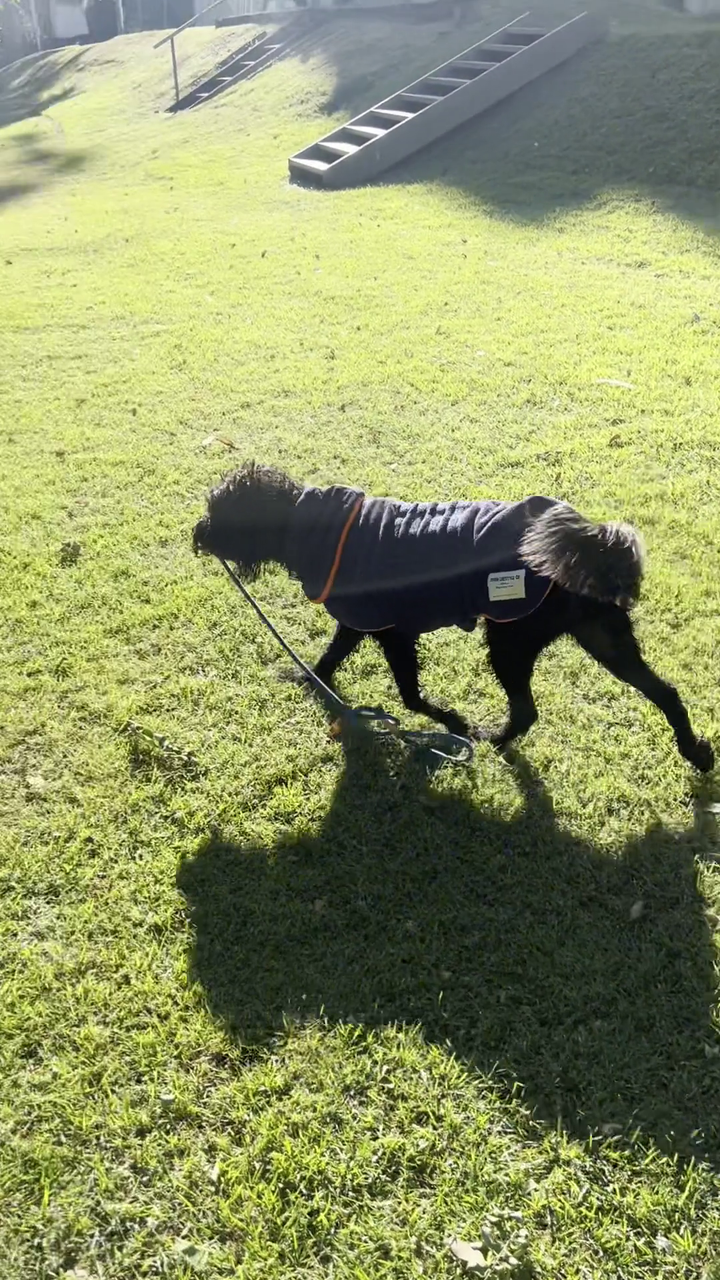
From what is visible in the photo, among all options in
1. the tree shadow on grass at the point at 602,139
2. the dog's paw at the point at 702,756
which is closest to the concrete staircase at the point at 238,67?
the tree shadow on grass at the point at 602,139

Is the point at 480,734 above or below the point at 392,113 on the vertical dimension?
below

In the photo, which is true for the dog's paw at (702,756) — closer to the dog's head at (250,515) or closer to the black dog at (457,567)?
the black dog at (457,567)

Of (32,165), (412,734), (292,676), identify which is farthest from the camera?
(32,165)

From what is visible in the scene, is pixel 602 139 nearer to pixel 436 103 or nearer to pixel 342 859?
pixel 436 103

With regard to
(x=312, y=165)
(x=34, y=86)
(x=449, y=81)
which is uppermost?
(x=34, y=86)

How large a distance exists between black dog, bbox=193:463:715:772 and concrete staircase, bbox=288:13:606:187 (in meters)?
11.4

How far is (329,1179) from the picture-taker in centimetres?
212

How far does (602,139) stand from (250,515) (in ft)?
36.5

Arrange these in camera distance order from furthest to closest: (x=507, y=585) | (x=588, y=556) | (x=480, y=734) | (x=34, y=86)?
(x=34, y=86) < (x=480, y=734) < (x=507, y=585) < (x=588, y=556)

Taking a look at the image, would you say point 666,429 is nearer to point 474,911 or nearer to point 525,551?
point 525,551

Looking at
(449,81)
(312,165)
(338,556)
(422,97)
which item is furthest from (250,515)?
(449,81)

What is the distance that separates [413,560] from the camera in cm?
290

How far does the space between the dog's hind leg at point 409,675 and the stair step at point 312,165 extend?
11.7 metres

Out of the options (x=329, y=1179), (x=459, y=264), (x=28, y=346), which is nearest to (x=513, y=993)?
(x=329, y=1179)
